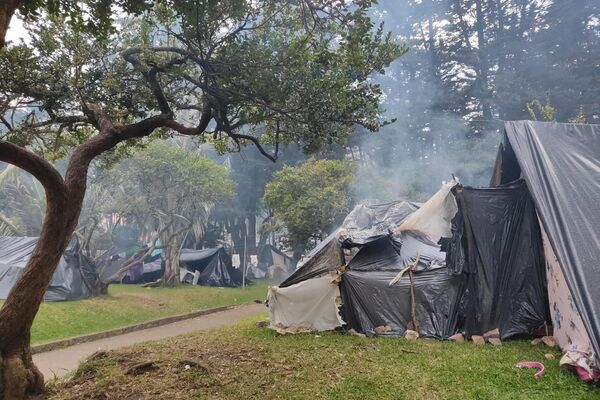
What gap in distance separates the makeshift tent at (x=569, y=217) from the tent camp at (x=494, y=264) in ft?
0.04

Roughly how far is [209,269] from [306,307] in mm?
13554

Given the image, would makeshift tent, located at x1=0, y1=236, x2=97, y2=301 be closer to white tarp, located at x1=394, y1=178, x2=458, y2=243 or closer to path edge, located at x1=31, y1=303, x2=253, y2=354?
path edge, located at x1=31, y1=303, x2=253, y2=354

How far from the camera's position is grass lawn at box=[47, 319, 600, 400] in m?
4.36

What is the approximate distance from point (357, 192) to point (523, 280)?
37.6ft

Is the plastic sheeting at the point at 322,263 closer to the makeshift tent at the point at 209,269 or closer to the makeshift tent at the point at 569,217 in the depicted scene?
the makeshift tent at the point at 569,217

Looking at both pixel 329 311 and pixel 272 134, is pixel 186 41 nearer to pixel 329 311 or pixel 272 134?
pixel 272 134

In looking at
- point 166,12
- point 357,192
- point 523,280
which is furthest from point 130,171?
point 523,280

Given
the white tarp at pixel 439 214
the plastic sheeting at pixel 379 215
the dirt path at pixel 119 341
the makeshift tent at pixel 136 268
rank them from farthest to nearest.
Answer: the makeshift tent at pixel 136 268 < the plastic sheeting at pixel 379 215 < the white tarp at pixel 439 214 < the dirt path at pixel 119 341

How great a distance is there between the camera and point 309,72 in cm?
570

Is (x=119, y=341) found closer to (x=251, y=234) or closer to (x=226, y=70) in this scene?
(x=226, y=70)

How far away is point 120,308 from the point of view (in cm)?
1222

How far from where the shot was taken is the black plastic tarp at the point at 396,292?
6.91 metres

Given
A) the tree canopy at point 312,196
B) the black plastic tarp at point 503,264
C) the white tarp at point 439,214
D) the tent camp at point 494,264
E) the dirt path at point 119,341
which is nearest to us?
the tent camp at point 494,264

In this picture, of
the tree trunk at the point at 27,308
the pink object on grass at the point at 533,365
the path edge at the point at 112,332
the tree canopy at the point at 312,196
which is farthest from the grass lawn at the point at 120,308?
the pink object on grass at the point at 533,365
